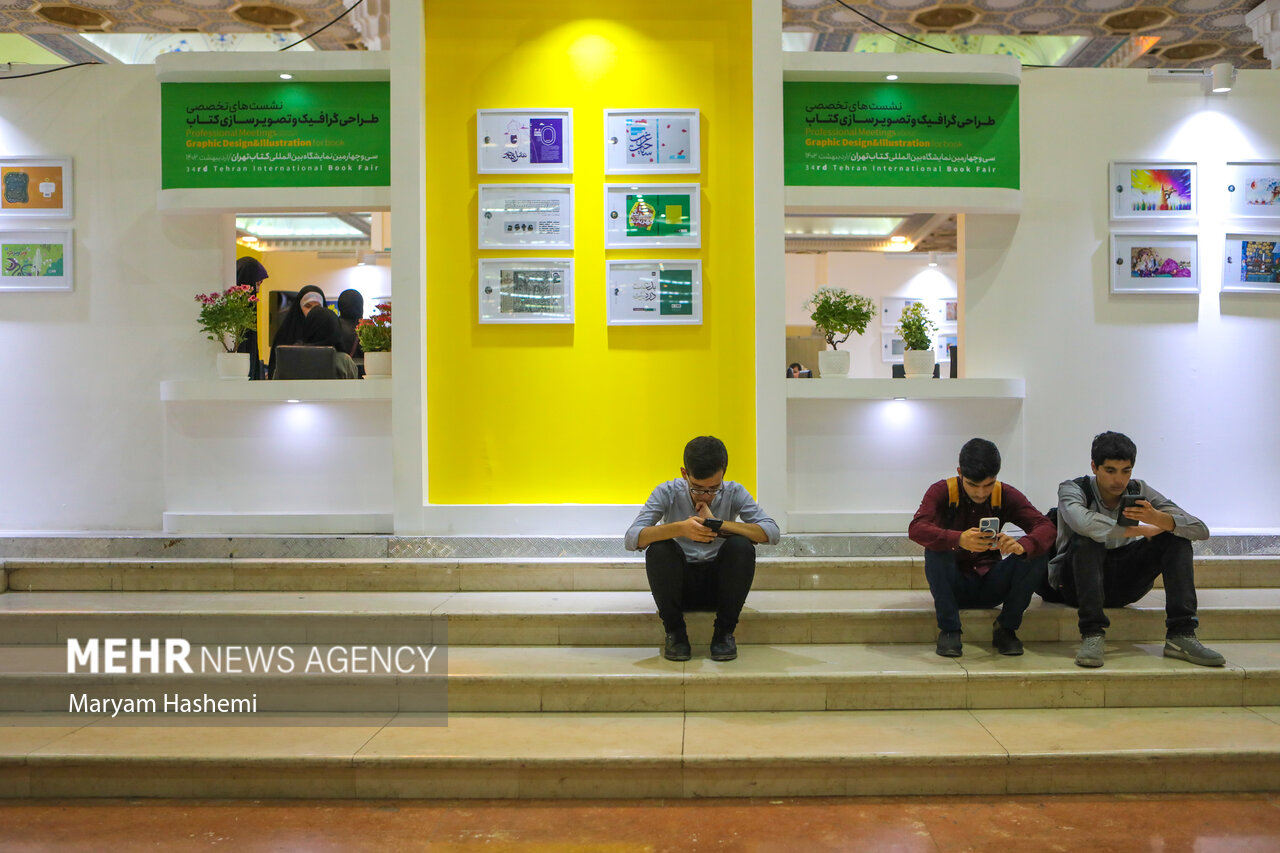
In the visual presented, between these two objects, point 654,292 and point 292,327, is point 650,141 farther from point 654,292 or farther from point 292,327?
point 292,327

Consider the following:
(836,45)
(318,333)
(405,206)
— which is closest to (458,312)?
(405,206)

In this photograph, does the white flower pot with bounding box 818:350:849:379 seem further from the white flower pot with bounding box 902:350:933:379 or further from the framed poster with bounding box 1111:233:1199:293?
the framed poster with bounding box 1111:233:1199:293

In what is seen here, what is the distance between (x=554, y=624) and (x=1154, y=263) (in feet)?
A: 13.7

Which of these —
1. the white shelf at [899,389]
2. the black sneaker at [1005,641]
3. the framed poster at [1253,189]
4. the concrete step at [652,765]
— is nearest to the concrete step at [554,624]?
the black sneaker at [1005,641]

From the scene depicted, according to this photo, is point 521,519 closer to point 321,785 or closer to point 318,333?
point 318,333

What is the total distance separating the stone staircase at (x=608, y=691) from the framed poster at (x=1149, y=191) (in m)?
2.13

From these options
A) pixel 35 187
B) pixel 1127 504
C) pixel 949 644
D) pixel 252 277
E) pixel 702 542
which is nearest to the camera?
pixel 1127 504

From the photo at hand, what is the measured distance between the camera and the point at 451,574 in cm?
492

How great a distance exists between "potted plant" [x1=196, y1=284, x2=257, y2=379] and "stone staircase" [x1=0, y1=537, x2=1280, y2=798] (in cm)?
120

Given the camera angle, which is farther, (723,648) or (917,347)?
(917,347)

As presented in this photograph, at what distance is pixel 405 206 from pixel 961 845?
13.9 ft

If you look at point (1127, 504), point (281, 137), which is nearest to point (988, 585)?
point (1127, 504)

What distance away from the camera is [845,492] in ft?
18.6

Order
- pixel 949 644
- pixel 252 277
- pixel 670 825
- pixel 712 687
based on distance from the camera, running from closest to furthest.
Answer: pixel 670 825 → pixel 712 687 → pixel 949 644 → pixel 252 277
